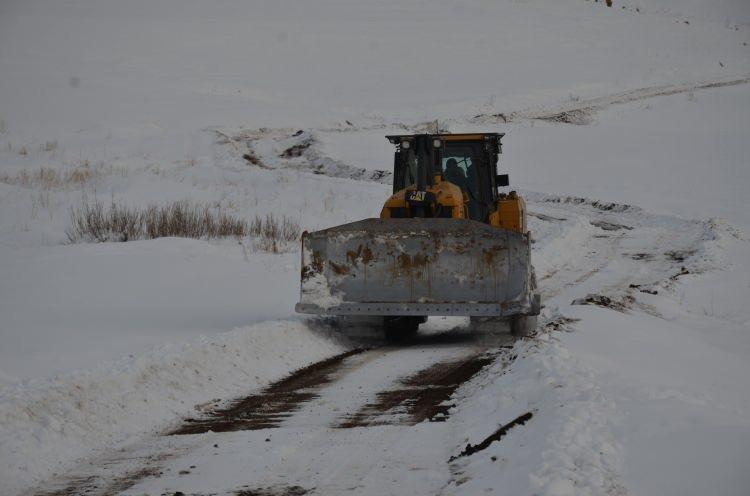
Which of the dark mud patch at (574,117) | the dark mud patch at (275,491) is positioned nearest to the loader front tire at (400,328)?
the dark mud patch at (275,491)

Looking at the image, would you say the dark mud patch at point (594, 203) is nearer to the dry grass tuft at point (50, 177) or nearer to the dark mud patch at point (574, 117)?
the dry grass tuft at point (50, 177)

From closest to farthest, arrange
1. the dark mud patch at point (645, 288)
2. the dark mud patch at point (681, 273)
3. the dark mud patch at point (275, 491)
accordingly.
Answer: the dark mud patch at point (275, 491), the dark mud patch at point (645, 288), the dark mud patch at point (681, 273)

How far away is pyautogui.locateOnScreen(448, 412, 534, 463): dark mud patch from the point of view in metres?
4.94

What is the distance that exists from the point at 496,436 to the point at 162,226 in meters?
11.0

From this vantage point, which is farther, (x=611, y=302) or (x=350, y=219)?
(x=350, y=219)

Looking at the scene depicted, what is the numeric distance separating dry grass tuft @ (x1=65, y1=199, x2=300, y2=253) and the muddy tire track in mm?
7523

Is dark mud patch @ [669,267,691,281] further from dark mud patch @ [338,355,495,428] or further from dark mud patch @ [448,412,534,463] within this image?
dark mud patch @ [448,412,534,463]

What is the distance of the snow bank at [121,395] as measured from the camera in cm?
520

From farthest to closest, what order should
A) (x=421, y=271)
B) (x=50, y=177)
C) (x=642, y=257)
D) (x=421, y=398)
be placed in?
(x=50, y=177) < (x=642, y=257) < (x=421, y=271) < (x=421, y=398)

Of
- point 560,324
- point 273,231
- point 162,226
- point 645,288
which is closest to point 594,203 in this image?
point 273,231

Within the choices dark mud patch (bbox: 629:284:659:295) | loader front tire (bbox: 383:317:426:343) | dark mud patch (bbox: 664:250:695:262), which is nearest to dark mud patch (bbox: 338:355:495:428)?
loader front tire (bbox: 383:317:426:343)

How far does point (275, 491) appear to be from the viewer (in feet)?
14.7

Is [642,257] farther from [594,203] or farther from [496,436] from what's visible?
[496,436]

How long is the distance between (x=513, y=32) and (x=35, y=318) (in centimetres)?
5524
